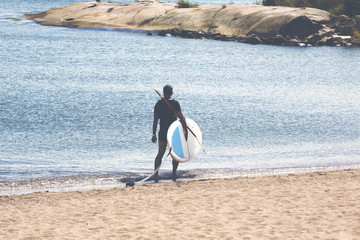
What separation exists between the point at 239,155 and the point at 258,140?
7.14 ft

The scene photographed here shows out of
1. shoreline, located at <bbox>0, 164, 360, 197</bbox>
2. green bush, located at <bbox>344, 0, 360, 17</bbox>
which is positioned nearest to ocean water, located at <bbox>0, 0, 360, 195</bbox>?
shoreline, located at <bbox>0, 164, 360, 197</bbox>

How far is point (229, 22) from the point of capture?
5253 cm

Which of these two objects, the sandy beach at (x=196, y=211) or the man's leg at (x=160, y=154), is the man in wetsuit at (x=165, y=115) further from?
the sandy beach at (x=196, y=211)

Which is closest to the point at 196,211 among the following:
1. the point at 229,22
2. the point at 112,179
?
the point at 112,179

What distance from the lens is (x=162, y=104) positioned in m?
11.1

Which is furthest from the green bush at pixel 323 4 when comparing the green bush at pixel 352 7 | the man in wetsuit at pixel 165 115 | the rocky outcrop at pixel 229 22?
the man in wetsuit at pixel 165 115

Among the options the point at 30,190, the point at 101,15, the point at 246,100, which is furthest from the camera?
the point at 101,15

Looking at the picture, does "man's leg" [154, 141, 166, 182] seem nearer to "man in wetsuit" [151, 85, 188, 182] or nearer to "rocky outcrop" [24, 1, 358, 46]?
"man in wetsuit" [151, 85, 188, 182]

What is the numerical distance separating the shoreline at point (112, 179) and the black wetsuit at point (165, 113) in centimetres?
118

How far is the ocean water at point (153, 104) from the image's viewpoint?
43.6 feet

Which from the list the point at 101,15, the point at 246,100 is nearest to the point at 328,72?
the point at 246,100

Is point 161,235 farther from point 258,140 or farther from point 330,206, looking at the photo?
point 258,140

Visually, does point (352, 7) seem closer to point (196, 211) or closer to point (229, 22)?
point (229, 22)

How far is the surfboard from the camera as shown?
36.7ft
